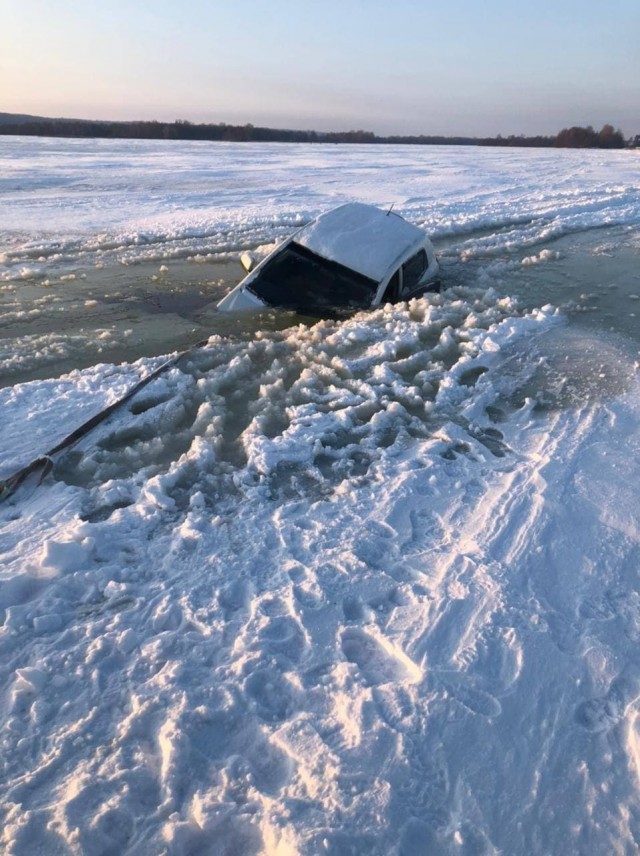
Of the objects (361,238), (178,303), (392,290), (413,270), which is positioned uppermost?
(361,238)

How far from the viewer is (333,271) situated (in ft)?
26.9

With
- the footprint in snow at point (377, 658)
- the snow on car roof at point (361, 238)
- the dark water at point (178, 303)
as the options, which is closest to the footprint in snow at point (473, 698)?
the footprint in snow at point (377, 658)

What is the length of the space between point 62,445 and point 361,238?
5.22 meters

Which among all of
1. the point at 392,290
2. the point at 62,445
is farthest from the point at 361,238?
the point at 62,445

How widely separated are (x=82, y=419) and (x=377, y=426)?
2.61 meters

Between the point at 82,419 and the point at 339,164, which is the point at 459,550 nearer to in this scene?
the point at 82,419

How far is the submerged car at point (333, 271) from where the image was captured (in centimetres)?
814

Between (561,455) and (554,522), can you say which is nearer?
(554,522)

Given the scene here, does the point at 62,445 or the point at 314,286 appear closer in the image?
the point at 62,445

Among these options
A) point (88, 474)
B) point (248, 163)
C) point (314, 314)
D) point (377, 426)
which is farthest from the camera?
point (248, 163)

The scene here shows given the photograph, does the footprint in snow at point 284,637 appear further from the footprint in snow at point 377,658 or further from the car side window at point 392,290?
the car side window at point 392,290

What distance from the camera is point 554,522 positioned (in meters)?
4.02

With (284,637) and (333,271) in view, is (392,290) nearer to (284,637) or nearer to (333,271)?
(333,271)

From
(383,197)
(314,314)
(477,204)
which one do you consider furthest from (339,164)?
(314,314)
